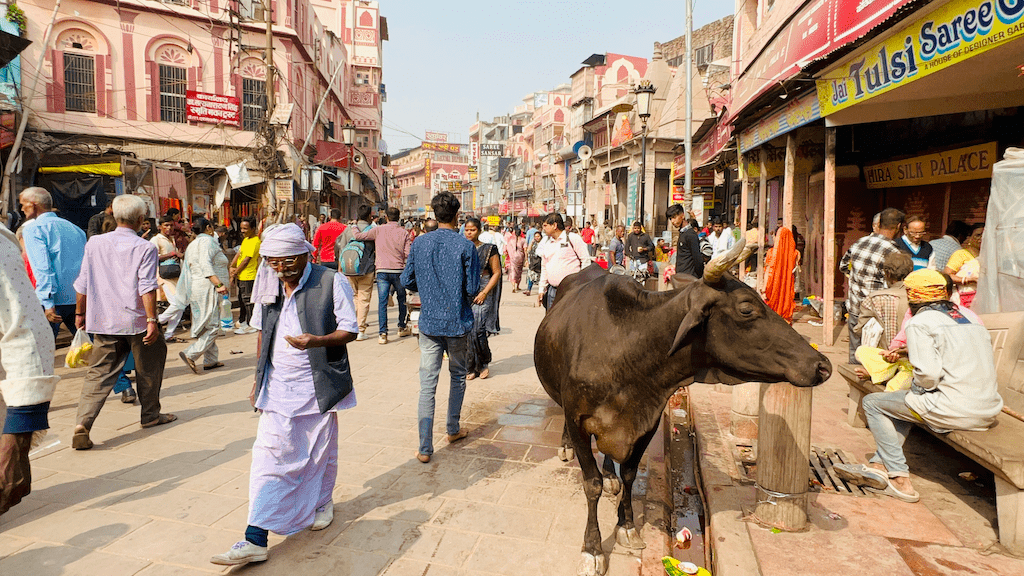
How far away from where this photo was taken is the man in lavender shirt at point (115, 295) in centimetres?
472

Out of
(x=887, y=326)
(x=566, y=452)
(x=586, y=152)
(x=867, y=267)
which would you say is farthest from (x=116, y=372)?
(x=586, y=152)

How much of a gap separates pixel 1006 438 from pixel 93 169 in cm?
1527

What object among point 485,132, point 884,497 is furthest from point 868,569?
point 485,132

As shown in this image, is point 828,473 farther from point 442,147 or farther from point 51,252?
point 442,147

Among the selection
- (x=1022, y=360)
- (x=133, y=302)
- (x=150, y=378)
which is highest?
(x=133, y=302)

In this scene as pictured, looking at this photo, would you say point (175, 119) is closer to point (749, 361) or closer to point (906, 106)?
point (906, 106)

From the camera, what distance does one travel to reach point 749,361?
282 cm

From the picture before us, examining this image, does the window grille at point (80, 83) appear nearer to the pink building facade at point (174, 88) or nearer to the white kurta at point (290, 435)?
the pink building facade at point (174, 88)

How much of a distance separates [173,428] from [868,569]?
5.12 meters

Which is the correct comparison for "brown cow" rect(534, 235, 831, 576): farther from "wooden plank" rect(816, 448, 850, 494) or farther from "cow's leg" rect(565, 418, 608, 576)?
"wooden plank" rect(816, 448, 850, 494)

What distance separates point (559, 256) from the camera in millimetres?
6801

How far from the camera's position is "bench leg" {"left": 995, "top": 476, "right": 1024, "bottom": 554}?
9.96 ft

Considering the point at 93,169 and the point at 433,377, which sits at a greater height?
the point at 93,169

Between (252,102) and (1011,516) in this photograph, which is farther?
(252,102)
